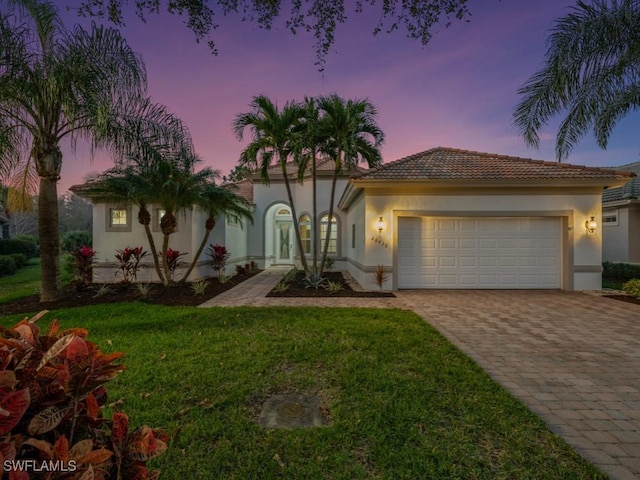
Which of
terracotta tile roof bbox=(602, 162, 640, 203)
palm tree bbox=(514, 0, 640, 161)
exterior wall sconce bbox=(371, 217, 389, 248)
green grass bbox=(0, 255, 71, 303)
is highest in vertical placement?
palm tree bbox=(514, 0, 640, 161)

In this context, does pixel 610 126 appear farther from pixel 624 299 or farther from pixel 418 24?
pixel 418 24

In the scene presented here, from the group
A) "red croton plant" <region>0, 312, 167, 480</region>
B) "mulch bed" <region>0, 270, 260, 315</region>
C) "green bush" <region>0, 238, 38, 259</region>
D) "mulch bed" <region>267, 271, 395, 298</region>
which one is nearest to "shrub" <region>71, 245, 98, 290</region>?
"mulch bed" <region>0, 270, 260, 315</region>

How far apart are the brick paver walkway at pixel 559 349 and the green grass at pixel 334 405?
368mm

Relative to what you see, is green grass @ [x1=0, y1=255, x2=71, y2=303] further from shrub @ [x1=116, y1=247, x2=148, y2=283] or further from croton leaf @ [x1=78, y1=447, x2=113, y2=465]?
croton leaf @ [x1=78, y1=447, x2=113, y2=465]

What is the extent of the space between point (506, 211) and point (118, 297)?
41.9 ft

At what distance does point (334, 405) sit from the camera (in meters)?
3.41

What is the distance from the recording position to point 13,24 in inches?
279

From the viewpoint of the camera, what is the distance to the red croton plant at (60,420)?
1092 mm

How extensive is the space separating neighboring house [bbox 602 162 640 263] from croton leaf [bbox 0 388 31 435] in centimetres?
1822

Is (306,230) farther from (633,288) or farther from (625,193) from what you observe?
(625,193)

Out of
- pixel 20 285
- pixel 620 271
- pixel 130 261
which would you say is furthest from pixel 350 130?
pixel 20 285

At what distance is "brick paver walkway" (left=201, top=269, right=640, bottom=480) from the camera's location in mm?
3027

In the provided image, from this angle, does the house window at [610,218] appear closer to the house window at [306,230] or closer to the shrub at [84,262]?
the house window at [306,230]

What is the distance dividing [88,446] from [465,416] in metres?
3.30
